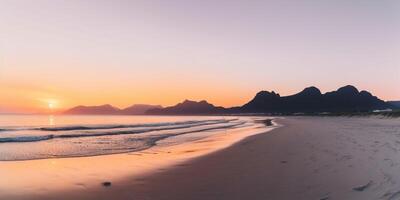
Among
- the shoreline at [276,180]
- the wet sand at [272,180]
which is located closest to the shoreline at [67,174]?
the wet sand at [272,180]

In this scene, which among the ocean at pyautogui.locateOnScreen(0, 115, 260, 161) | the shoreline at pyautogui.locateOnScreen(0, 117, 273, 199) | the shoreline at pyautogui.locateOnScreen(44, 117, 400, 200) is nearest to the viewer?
the shoreline at pyautogui.locateOnScreen(44, 117, 400, 200)

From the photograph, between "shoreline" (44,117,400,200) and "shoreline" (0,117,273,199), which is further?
"shoreline" (0,117,273,199)

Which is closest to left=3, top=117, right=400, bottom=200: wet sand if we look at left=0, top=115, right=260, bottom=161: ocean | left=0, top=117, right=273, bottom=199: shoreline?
left=0, top=117, right=273, bottom=199: shoreline

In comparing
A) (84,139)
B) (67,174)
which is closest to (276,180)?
(67,174)

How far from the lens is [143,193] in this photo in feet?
27.7

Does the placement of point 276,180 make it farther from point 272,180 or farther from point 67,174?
point 67,174

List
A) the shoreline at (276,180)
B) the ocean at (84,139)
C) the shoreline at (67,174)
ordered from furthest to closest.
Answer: the ocean at (84,139) → the shoreline at (67,174) → the shoreline at (276,180)

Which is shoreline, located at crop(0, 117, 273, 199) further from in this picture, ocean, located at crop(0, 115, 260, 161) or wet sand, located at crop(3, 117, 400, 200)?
ocean, located at crop(0, 115, 260, 161)

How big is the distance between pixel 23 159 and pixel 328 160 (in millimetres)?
12870

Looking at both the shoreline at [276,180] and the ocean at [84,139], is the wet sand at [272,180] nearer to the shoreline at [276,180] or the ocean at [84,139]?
the shoreline at [276,180]

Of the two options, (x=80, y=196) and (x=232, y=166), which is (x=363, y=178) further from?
(x=80, y=196)

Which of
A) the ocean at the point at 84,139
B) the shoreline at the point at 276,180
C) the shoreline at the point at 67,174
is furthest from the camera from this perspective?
the ocean at the point at 84,139

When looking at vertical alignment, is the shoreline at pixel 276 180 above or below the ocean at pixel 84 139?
below

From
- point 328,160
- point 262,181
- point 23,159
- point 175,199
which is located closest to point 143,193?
point 175,199
